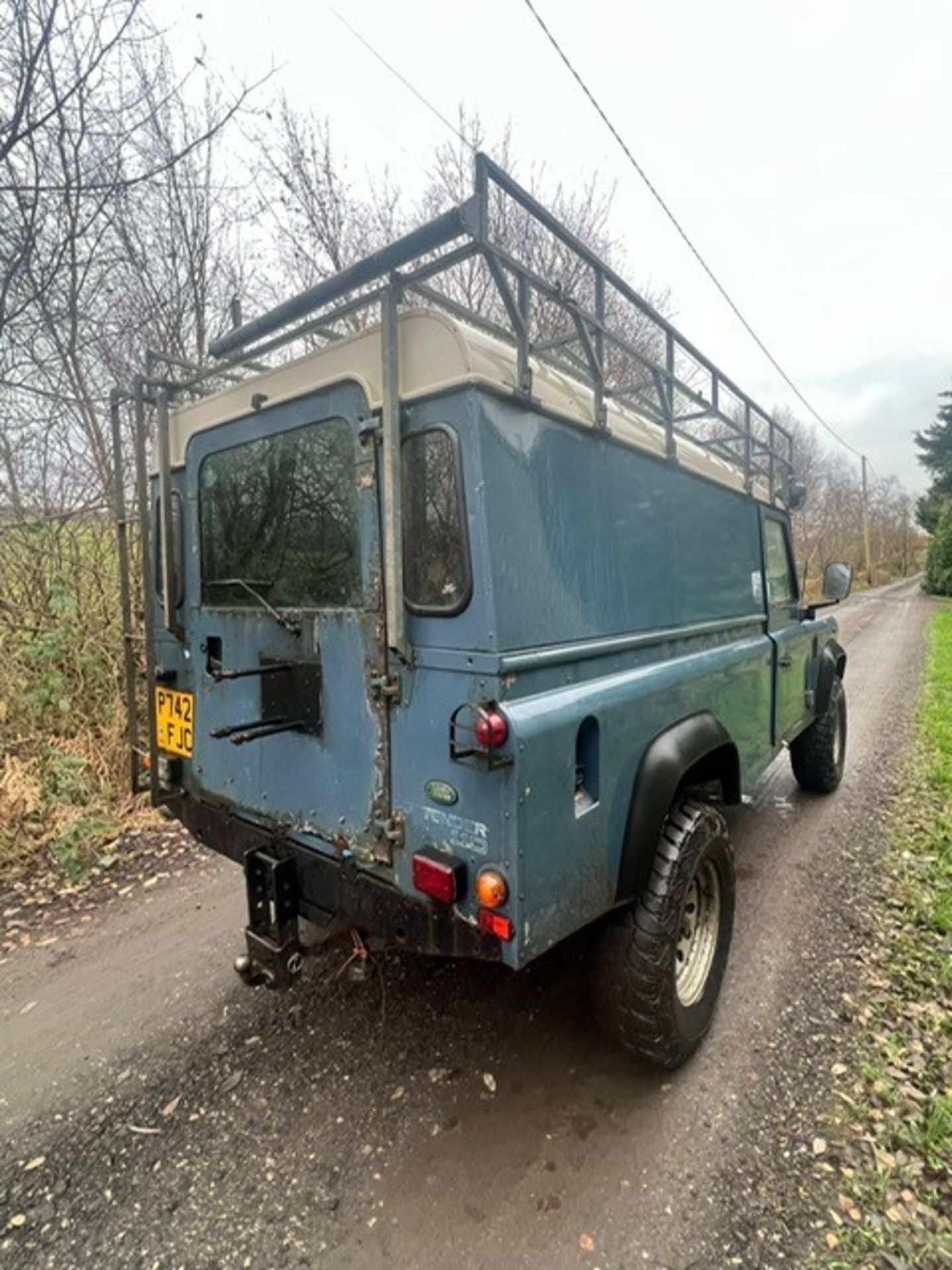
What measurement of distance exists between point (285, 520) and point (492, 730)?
1.22m

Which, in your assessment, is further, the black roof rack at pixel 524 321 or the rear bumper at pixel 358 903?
the rear bumper at pixel 358 903

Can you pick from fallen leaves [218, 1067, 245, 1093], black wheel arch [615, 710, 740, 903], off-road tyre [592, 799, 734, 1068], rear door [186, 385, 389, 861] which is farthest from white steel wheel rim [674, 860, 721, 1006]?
fallen leaves [218, 1067, 245, 1093]

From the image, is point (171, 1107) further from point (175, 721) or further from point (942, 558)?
point (942, 558)

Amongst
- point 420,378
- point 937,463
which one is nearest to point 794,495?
point 420,378

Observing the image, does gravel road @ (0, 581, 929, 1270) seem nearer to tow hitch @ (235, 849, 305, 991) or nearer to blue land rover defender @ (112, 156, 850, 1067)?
blue land rover defender @ (112, 156, 850, 1067)

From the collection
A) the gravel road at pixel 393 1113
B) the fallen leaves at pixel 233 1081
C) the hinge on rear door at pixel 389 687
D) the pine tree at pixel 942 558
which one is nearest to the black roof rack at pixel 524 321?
the hinge on rear door at pixel 389 687

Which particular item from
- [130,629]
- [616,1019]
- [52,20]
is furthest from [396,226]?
[616,1019]

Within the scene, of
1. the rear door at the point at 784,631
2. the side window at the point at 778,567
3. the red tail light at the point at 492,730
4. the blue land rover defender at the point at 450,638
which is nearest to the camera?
the red tail light at the point at 492,730

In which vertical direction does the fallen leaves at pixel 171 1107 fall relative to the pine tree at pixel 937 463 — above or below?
below

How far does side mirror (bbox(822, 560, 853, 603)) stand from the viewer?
187 inches

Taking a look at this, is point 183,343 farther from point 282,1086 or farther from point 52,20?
point 282,1086

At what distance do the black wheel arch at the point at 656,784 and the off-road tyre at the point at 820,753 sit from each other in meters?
2.84

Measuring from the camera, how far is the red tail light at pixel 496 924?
1.76 m

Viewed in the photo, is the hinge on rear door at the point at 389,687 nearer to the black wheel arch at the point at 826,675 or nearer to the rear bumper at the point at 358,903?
the rear bumper at the point at 358,903
